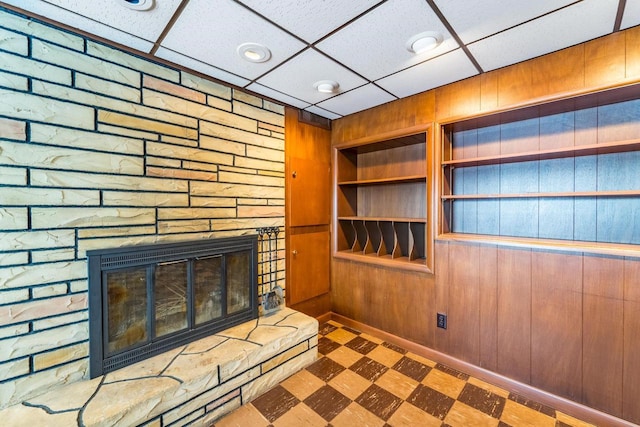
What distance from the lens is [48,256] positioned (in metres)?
1.51

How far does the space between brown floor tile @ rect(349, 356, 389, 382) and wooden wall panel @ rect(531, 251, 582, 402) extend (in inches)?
42.1

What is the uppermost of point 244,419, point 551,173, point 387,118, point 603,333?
point 387,118

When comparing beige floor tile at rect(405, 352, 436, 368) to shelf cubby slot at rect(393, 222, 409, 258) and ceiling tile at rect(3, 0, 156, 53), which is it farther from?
ceiling tile at rect(3, 0, 156, 53)

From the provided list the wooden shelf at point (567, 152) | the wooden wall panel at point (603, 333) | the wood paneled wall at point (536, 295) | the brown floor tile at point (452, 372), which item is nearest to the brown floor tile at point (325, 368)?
the wood paneled wall at point (536, 295)

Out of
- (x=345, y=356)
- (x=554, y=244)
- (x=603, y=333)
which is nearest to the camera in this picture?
(x=603, y=333)

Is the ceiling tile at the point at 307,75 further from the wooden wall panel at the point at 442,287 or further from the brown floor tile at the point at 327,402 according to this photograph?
the brown floor tile at the point at 327,402

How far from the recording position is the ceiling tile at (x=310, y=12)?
4.44 ft

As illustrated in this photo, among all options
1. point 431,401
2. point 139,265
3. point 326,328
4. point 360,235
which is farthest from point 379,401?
point 139,265

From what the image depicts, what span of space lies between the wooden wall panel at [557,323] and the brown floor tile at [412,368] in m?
0.73

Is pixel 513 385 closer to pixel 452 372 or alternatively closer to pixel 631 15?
pixel 452 372

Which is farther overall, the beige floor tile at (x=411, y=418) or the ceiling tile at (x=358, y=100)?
the ceiling tile at (x=358, y=100)

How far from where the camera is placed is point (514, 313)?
200cm

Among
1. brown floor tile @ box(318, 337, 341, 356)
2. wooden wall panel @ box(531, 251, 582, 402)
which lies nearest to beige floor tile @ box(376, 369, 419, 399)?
brown floor tile @ box(318, 337, 341, 356)

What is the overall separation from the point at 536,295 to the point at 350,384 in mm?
1494
